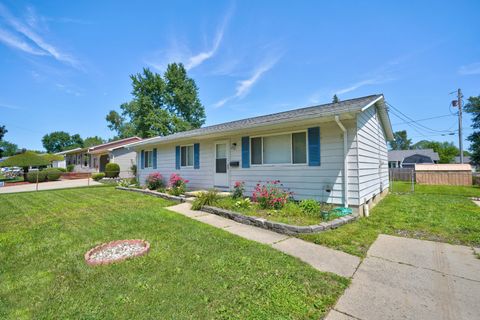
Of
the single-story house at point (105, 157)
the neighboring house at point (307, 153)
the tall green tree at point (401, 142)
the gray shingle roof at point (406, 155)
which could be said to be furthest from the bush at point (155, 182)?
the tall green tree at point (401, 142)

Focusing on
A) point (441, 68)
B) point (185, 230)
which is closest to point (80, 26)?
point (185, 230)

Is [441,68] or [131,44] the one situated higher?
[131,44]

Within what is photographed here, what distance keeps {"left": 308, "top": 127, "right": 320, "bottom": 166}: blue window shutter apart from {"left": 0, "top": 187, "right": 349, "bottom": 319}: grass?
3335 millimetres

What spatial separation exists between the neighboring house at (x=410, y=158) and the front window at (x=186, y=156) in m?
33.0

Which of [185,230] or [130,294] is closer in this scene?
[130,294]

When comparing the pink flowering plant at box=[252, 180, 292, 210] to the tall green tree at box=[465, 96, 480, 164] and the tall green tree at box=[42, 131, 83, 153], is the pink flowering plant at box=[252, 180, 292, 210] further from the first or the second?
the tall green tree at box=[42, 131, 83, 153]

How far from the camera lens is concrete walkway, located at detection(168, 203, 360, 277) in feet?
9.75

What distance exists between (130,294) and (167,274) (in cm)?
49

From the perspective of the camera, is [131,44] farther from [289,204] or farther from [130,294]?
[130,294]

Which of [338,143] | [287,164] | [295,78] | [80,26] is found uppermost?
[80,26]

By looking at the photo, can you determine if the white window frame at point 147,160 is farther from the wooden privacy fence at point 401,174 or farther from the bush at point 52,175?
the wooden privacy fence at point 401,174

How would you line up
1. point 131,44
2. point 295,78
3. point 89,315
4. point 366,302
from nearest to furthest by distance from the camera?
point 89,315 < point 366,302 < point 131,44 < point 295,78

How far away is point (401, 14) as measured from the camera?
7.59 meters

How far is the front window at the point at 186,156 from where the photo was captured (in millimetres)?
10219
